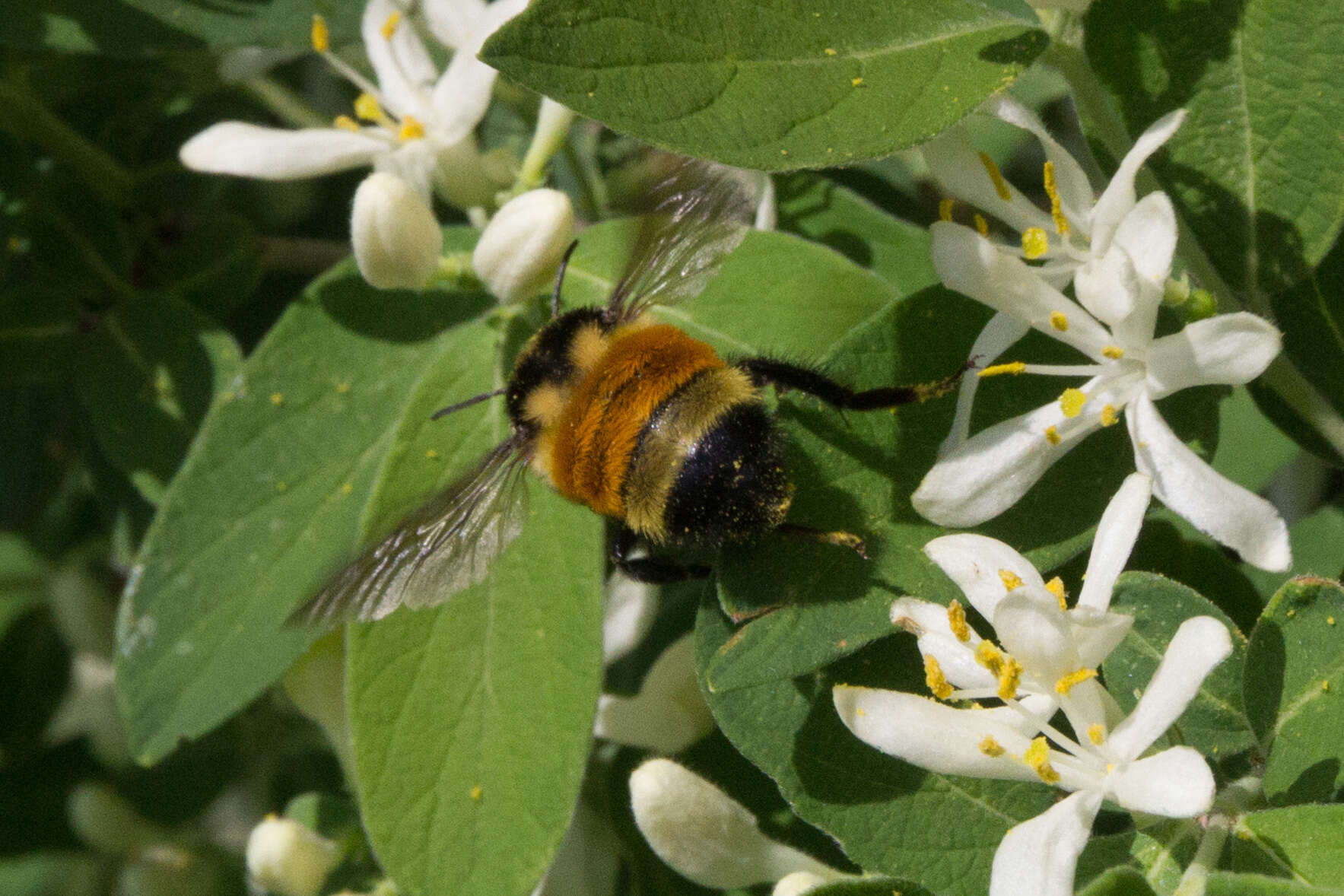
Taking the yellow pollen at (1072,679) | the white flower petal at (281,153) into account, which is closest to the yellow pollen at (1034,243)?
the yellow pollen at (1072,679)

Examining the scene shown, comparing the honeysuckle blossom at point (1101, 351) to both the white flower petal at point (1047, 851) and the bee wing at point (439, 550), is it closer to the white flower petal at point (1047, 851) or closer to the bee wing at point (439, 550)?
the white flower petal at point (1047, 851)

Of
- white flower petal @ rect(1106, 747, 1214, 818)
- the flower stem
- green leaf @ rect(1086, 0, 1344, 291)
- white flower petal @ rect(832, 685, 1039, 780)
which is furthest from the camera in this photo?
the flower stem

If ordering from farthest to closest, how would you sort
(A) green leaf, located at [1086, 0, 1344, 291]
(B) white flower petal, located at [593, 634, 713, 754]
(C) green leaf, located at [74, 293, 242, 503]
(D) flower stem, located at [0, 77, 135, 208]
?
(D) flower stem, located at [0, 77, 135, 208] < (C) green leaf, located at [74, 293, 242, 503] < (B) white flower petal, located at [593, 634, 713, 754] < (A) green leaf, located at [1086, 0, 1344, 291]

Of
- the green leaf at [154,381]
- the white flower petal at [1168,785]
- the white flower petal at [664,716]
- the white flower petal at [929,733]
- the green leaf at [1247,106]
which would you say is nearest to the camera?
the white flower petal at [1168,785]

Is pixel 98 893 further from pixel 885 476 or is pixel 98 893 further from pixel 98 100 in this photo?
pixel 885 476

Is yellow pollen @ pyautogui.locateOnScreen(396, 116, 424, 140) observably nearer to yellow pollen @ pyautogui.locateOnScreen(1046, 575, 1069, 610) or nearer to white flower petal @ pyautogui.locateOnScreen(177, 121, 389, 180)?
white flower petal @ pyautogui.locateOnScreen(177, 121, 389, 180)

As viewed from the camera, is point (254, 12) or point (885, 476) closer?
point (885, 476)

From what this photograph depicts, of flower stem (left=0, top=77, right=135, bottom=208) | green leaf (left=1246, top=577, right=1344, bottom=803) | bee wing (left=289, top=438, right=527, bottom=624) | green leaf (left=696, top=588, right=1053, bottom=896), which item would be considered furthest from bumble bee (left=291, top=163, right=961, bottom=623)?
flower stem (left=0, top=77, right=135, bottom=208)

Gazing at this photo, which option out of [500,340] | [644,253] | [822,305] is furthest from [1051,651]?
[500,340]
